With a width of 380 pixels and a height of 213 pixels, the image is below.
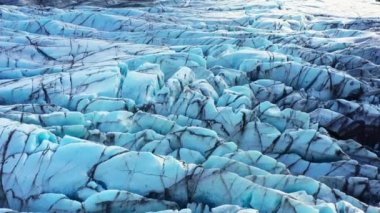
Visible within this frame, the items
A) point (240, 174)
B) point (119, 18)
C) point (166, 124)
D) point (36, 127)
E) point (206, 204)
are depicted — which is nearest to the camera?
point (206, 204)

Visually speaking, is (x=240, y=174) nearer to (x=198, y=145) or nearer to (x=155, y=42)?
(x=198, y=145)

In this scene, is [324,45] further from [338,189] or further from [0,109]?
[0,109]

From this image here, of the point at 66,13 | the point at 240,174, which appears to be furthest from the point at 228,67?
the point at 66,13

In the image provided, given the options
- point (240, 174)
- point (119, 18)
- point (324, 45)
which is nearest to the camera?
point (240, 174)

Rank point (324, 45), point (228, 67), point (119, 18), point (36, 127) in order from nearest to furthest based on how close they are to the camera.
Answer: point (36, 127), point (228, 67), point (324, 45), point (119, 18)

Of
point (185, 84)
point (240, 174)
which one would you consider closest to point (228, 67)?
point (185, 84)

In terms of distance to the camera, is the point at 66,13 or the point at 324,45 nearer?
the point at 324,45
